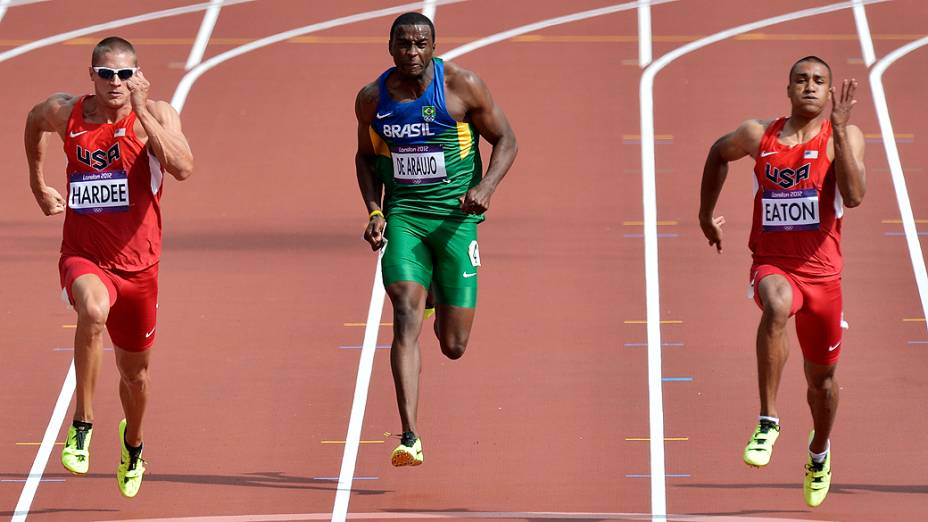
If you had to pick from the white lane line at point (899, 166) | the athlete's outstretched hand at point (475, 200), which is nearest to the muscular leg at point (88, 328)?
the athlete's outstretched hand at point (475, 200)

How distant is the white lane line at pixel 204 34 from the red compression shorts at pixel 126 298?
1231 centimetres

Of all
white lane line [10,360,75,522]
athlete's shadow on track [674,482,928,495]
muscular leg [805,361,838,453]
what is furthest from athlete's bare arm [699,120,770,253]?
white lane line [10,360,75,522]

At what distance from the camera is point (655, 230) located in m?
17.0

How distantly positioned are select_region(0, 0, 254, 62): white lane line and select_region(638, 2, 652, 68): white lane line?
5.03m

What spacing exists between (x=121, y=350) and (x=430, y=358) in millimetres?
4031

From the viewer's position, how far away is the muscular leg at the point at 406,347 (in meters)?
9.91

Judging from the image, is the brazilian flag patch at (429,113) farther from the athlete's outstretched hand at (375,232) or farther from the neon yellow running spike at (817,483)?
the neon yellow running spike at (817,483)

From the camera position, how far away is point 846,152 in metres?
9.37

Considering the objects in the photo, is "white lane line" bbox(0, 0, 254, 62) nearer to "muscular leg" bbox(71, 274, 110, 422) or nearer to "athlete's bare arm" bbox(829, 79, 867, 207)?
"muscular leg" bbox(71, 274, 110, 422)

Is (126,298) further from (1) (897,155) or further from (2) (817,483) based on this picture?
(1) (897,155)

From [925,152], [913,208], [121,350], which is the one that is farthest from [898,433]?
[925,152]

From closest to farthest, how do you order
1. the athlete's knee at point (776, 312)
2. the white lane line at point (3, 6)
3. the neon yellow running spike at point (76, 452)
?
1. the athlete's knee at point (776, 312)
2. the neon yellow running spike at point (76, 452)
3. the white lane line at point (3, 6)

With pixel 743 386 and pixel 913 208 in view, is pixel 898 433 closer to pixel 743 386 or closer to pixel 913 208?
pixel 743 386

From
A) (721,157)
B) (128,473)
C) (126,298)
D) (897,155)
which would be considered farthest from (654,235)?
(126,298)
